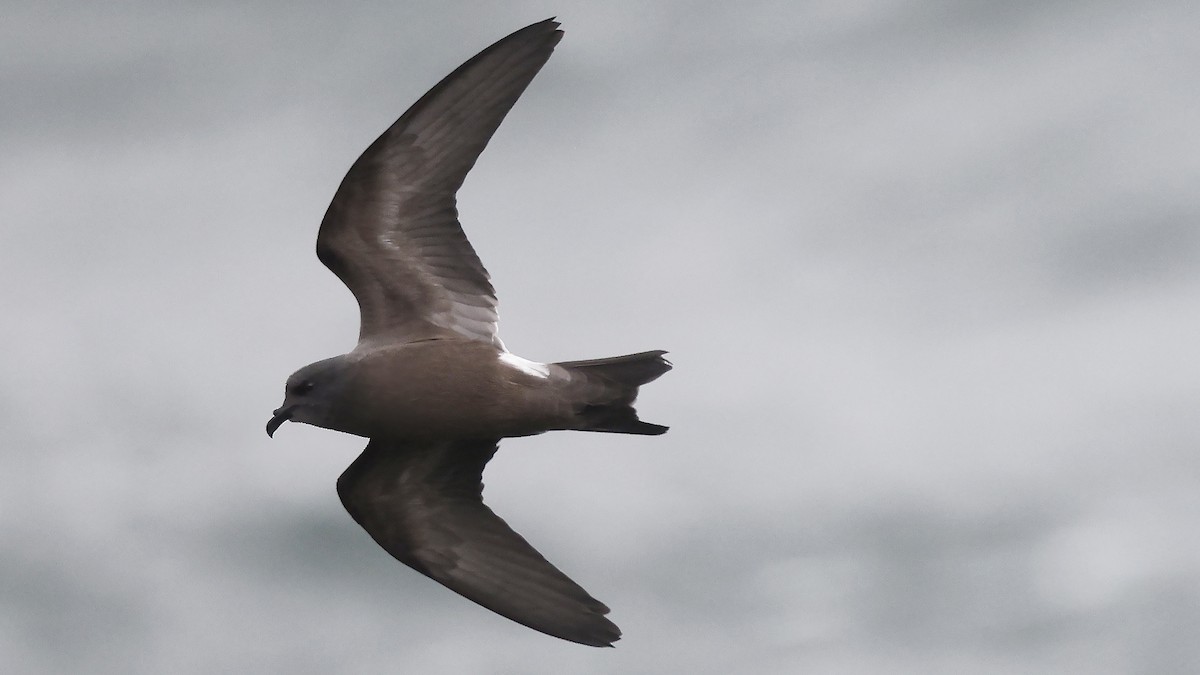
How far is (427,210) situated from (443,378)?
4.65 ft

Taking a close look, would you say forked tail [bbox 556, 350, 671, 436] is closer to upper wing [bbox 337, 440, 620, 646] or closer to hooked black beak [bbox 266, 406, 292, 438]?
upper wing [bbox 337, 440, 620, 646]

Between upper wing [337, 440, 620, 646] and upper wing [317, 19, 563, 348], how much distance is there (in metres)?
1.07

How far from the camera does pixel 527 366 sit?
11.8 metres

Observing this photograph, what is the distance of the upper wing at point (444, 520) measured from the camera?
485 inches

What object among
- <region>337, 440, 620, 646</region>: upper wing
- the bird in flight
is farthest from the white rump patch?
<region>337, 440, 620, 646</region>: upper wing

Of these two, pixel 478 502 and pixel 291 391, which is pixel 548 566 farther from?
pixel 291 391

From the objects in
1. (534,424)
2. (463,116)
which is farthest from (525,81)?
(534,424)

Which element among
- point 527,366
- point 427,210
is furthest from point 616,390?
point 427,210

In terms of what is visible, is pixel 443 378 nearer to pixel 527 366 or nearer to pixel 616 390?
pixel 527 366

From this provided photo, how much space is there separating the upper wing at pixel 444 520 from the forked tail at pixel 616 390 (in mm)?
1208

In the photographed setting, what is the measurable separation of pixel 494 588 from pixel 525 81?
12.4ft

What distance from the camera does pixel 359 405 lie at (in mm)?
11555

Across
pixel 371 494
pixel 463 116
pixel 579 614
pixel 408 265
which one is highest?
pixel 463 116

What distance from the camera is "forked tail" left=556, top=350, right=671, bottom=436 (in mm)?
11773
